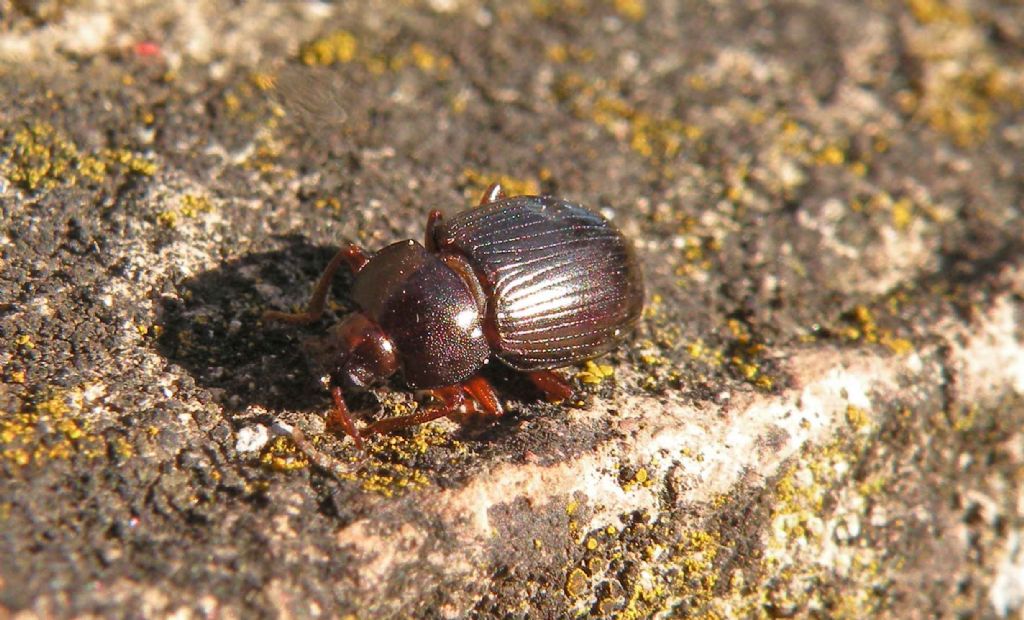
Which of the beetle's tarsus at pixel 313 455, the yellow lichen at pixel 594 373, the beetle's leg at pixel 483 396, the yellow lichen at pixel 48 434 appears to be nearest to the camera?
the yellow lichen at pixel 48 434

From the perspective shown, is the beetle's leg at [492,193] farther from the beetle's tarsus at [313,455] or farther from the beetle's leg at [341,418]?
the beetle's tarsus at [313,455]

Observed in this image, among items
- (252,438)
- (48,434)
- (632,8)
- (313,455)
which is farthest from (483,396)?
(632,8)

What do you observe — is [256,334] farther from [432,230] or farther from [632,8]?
[632,8]

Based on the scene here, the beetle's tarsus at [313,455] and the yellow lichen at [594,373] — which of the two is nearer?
the beetle's tarsus at [313,455]

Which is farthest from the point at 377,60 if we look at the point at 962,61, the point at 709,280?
the point at 962,61

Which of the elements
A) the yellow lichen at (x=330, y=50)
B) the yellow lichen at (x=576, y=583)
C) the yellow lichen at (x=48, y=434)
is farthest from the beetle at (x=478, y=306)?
the yellow lichen at (x=330, y=50)

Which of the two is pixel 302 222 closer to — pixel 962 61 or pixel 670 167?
pixel 670 167

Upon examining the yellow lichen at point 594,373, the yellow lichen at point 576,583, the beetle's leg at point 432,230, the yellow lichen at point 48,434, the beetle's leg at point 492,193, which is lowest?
the yellow lichen at point 576,583
